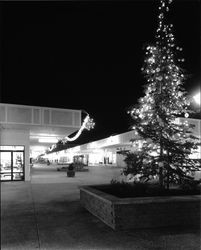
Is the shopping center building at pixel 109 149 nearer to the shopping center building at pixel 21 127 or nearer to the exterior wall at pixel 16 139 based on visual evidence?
the exterior wall at pixel 16 139

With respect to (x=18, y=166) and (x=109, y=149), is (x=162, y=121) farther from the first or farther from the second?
(x=109, y=149)

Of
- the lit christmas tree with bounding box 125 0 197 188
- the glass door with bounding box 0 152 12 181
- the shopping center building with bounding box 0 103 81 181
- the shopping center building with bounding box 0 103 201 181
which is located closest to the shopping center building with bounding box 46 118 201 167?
the shopping center building with bounding box 0 103 201 181

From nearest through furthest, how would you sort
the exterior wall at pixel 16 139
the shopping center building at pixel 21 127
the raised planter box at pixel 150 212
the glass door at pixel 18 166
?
the raised planter box at pixel 150 212
the shopping center building at pixel 21 127
the exterior wall at pixel 16 139
the glass door at pixel 18 166

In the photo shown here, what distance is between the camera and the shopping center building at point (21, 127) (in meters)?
15.9

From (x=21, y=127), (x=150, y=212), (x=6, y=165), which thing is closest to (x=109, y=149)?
(x=6, y=165)

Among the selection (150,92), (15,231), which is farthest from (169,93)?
(15,231)

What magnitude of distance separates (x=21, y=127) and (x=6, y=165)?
310cm

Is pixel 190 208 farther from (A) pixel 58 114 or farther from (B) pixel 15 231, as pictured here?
(A) pixel 58 114

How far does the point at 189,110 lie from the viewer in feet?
31.7

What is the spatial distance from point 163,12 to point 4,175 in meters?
14.2

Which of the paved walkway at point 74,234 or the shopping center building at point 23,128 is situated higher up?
the shopping center building at point 23,128

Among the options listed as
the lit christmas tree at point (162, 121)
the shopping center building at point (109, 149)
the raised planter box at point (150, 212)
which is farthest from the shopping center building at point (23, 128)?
the shopping center building at point (109, 149)

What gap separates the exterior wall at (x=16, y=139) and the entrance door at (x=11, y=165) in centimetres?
33

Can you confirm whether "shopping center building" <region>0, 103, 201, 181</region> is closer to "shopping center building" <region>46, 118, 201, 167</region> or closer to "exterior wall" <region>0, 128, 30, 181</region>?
"exterior wall" <region>0, 128, 30, 181</region>
